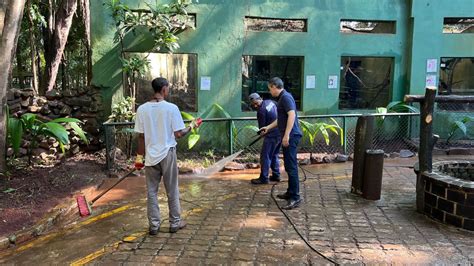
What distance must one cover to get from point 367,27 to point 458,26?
225 centimetres

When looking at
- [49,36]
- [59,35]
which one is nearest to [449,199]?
[59,35]

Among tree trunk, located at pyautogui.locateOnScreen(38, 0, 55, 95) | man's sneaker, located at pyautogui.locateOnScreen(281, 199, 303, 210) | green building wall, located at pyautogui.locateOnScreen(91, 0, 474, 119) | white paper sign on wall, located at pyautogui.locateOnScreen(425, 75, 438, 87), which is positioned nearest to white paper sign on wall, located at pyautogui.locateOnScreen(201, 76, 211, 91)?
green building wall, located at pyautogui.locateOnScreen(91, 0, 474, 119)

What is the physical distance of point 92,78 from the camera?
929cm

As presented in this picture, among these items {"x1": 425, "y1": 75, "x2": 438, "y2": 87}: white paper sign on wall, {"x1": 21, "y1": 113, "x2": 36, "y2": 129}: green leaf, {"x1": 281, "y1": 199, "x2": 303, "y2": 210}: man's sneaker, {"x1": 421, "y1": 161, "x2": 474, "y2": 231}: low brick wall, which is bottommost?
{"x1": 281, "y1": 199, "x2": 303, "y2": 210}: man's sneaker

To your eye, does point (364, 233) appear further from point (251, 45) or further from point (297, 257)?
point (251, 45)

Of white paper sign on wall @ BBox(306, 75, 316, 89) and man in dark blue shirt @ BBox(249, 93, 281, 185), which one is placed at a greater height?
white paper sign on wall @ BBox(306, 75, 316, 89)

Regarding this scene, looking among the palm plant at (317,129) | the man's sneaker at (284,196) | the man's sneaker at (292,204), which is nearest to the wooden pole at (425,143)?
the man's sneaker at (292,204)

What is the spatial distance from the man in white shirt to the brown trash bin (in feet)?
9.56

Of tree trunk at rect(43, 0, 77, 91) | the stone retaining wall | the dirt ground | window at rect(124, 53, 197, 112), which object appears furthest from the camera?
tree trunk at rect(43, 0, 77, 91)

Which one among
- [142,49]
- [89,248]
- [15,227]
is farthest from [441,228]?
[142,49]

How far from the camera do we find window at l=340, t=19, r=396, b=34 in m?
10.5

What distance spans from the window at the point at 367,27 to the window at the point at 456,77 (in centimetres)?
154

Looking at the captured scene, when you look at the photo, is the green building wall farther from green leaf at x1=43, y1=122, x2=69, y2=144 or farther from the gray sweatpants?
the gray sweatpants

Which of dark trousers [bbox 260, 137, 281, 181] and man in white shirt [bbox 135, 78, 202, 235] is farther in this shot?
dark trousers [bbox 260, 137, 281, 181]
